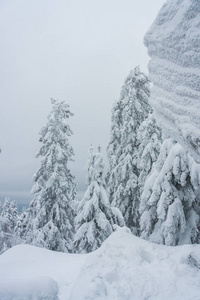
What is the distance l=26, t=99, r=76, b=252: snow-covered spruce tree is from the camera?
688 inches

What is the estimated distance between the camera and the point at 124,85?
21.5 m

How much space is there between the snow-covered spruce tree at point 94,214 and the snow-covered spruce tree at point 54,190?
2.64m

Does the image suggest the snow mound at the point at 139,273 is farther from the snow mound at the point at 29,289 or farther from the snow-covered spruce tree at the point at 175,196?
the snow-covered spruce tree at the point at 175,196

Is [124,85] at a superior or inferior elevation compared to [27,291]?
superior

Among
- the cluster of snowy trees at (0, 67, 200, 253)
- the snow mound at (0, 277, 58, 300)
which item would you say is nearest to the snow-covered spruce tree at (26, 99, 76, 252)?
the cluster of snowy trees at (0, 67, 200, 253)

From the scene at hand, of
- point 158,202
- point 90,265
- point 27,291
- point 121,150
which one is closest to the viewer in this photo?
point 27,291

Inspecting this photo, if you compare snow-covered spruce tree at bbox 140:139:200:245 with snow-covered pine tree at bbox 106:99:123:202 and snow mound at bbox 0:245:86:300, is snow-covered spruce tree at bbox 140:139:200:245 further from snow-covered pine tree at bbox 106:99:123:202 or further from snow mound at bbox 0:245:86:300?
snow-covered pine tree at bbox 106:99:123:202

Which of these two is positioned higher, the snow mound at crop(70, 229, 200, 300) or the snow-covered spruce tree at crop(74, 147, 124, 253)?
the snow-covered spruce tree at crop(74, 147, 124, 253)

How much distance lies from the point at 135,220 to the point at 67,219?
4637 millimetres

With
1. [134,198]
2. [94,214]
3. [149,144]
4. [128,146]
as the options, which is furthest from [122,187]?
[94,214]

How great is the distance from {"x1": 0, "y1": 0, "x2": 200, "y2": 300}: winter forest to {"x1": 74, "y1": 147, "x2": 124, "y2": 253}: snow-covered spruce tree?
0.05 meters

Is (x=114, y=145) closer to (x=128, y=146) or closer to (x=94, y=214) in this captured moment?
(x=128, y=146)

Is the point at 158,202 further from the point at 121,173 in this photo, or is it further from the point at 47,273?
the point at 121,173

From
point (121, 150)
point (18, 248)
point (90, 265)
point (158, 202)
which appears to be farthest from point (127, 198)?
point (90, 265)
